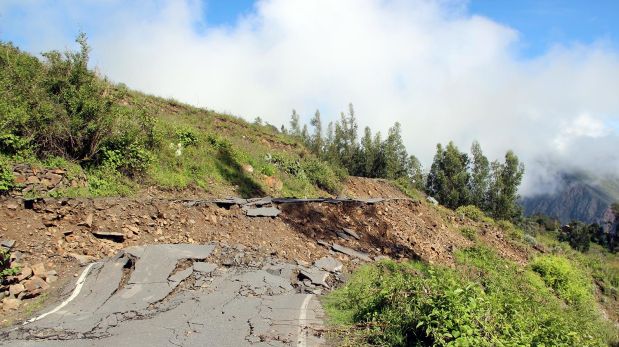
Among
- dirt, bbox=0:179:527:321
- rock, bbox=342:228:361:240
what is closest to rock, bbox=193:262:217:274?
dirt, bbox=0:179:527:321

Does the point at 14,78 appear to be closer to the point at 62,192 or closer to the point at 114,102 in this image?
the point at 114,102

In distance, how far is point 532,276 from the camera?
18469 millimetres

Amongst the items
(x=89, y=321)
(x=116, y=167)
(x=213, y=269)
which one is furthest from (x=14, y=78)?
(x=89, y=321)

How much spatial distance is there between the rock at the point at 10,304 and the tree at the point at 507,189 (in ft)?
156

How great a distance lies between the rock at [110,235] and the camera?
10359 millimetres

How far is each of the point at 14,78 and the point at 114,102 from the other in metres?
2.85

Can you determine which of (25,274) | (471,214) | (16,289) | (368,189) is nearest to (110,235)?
(25,274)

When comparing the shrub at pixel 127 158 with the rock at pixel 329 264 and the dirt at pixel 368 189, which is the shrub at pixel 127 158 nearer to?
the rock at pixel 329 264

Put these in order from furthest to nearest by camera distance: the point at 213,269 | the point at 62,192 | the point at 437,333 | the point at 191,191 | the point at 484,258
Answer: the point at 484,258, the point at 191,191, the point at 62,192, the point at 213,269, the point at 437,333

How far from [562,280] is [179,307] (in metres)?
18.2

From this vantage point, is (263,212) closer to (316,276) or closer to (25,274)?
(316,276)

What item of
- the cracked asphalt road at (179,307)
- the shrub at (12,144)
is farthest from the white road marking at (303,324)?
the shrub at (12,144)

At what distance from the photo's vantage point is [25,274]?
8445mm

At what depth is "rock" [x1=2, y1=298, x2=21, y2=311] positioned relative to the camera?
7.60 meters
